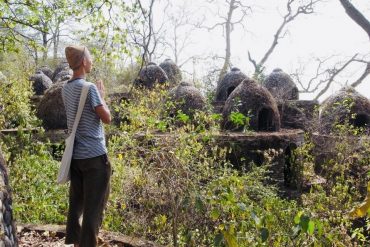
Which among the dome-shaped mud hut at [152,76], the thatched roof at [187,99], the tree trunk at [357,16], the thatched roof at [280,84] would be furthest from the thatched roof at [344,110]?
the dome-shaped mud hut at [152,76]

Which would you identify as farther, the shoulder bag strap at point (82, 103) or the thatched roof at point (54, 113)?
the thatched roof at point (54, 113)

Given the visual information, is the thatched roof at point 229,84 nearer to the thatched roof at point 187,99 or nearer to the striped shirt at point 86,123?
the thatched roof at point 187,99

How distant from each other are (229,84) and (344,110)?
7.50 meters

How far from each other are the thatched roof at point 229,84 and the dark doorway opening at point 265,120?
7098 mm

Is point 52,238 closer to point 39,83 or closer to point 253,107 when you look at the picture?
point 253,107

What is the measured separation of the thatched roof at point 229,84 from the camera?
20359mm

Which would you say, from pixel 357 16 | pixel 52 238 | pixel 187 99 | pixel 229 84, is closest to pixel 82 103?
pixel 52 238

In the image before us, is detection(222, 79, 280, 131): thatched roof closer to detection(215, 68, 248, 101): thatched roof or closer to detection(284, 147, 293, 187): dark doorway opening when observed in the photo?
detection(284, 147, 293, 187): dark doorway opening

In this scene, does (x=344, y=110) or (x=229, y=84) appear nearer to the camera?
(x=344, y=110)

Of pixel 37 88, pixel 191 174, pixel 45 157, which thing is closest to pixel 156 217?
pixel 191 174

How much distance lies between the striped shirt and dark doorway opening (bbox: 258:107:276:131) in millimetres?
9881

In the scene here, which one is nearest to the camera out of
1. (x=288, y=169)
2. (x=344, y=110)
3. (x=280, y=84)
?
(x=288, y=169)

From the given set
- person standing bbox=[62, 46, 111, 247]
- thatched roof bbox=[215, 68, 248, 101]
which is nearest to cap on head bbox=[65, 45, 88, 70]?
person standing bbox=[62, 46, 111, 247]

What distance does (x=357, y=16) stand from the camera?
26.0 ft
